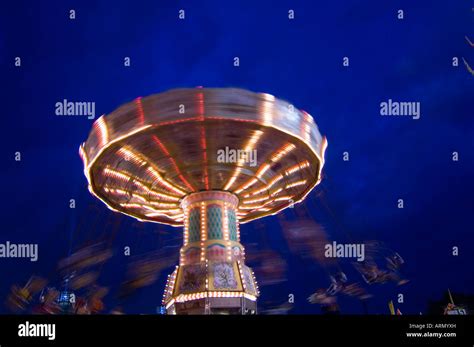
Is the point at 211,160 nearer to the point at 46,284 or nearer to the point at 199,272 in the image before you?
the point at 199,272

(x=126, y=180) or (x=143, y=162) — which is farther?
(x=126, y=180)

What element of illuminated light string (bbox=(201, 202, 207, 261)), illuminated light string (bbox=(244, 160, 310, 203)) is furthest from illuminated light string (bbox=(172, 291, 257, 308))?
illuminated light string (bbox=(244, 160, 310, 203))

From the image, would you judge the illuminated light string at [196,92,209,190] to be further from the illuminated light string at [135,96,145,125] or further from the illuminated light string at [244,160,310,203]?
the illuminated light string at [244,160,310,203]

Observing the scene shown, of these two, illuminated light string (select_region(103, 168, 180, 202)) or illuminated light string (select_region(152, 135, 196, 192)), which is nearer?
illuminated light string (select_region(152, 135, 196, 192))

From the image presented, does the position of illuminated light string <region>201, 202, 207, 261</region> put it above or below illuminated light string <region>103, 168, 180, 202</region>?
below

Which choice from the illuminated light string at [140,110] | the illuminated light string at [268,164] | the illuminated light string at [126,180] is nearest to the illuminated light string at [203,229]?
the illuminated light string at [268,164]

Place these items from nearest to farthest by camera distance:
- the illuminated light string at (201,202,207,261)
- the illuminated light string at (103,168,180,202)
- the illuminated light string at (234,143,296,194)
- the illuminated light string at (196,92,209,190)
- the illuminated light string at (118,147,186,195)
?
1. the illuminated light string at (196,92,209,190)
2. the illuminated light string at (118,147,186,195)
3. the illuminated light string at (234,143,296,194)
4. the illuminated light string at (201,202,207,261)
5. the illuminated light string at (103,168,180,202)

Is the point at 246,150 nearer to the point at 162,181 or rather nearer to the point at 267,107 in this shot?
Result: the point at 267,107

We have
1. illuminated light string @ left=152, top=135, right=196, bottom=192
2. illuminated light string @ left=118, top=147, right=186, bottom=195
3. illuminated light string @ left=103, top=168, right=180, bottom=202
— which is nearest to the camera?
illuminated light string @ left=152, top=135, right=196, bottom=192

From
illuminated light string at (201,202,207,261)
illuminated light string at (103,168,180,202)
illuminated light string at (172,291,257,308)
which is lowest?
illuminated light string at (172,291,257,308)

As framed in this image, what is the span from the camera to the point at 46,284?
20750mm

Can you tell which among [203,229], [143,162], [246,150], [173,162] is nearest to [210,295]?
[203,229]

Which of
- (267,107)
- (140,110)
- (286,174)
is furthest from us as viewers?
(286,174)

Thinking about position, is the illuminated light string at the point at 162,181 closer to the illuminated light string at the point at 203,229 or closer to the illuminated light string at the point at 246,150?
the illuminated light string at the point at 203,229
